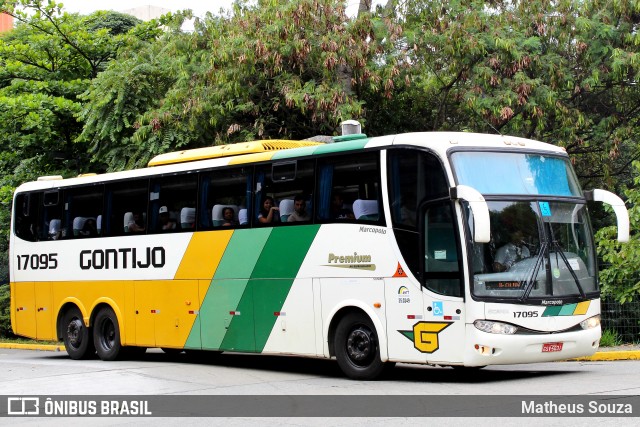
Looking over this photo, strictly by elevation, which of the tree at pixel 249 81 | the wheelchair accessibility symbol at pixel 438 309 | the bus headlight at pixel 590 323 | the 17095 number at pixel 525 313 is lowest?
the bus headlight at pixel 590 323

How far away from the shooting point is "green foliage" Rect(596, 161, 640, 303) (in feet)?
60.1

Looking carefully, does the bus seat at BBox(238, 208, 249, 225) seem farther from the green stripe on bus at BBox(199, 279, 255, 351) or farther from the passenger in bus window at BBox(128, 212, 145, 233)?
the passenger in bus window at BBox(128, 212, 145, 233)

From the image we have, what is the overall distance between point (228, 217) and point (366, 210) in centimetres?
329

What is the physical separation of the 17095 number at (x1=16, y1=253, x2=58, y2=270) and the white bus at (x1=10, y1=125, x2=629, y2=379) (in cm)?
114

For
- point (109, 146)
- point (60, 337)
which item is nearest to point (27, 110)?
point (109, 146)

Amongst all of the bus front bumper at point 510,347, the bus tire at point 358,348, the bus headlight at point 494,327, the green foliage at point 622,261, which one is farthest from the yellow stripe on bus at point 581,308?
the green foliage at point 622,261

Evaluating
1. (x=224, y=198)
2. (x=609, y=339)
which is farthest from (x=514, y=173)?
(x=609, y=339)

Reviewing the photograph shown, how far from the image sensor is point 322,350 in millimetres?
14812

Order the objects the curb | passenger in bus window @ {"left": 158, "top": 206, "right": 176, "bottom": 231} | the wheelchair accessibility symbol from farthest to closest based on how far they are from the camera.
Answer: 1. the curb
2. passenger in bus window @ {"left": 158, "top": 206, "right": 176, "bottom": 231}
3. the wheelchair accessibility symbol

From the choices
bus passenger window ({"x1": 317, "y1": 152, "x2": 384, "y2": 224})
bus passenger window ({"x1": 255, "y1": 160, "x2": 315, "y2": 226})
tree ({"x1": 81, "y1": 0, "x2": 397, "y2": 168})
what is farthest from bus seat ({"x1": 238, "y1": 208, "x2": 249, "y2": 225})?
tree ({"x1": 81, "y1": 0, "x2": 397, "y2": 168})

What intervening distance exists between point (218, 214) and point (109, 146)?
407 inches

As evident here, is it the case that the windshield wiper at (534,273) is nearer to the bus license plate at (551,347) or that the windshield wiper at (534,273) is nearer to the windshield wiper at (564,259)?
A: the windshield wiper at (564,259)

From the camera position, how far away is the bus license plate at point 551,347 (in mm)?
12890

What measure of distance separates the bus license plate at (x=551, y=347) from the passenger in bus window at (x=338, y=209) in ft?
11.0
